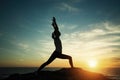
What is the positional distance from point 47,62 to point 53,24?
2.61 metres

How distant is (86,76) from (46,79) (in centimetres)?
287

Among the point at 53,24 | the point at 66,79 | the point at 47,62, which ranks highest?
the point at 53,24

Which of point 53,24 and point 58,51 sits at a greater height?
point 53,24

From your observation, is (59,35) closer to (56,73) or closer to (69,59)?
(69,59)

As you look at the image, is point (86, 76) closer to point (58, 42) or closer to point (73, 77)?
point (73, 77)

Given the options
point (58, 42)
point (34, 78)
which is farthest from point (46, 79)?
point (58, 42)

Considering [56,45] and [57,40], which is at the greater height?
[57,40]

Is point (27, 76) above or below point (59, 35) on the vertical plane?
below

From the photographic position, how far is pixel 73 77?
10914 millimetres

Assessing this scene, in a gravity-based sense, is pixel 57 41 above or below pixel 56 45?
above

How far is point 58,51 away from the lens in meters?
10.7

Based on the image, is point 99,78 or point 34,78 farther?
point 99,78

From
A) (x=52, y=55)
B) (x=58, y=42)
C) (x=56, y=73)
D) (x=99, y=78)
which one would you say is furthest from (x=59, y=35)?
(x=99, y=78)

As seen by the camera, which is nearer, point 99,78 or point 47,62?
point 47,62
